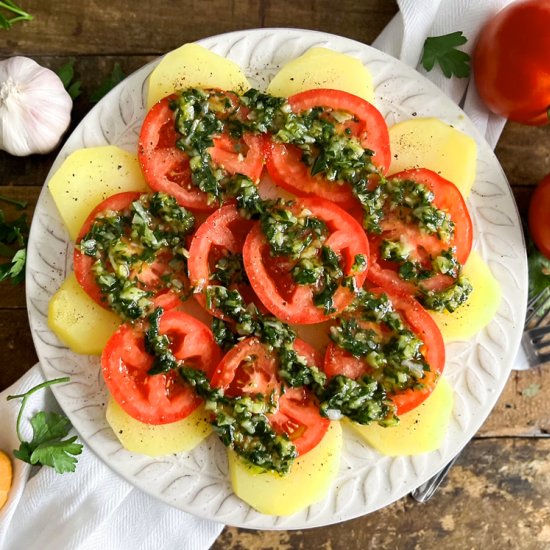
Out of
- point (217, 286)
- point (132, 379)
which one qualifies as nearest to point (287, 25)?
point (217, 286)

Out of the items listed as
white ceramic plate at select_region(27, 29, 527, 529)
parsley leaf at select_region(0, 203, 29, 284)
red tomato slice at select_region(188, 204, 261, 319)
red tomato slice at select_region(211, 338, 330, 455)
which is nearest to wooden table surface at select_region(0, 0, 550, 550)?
parsley leaf at select_region(0, 203, 29, 284)

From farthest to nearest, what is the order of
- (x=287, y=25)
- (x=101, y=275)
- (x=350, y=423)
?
(x=287, y=25) < (x=350, y=423) < (x=101, y=275)

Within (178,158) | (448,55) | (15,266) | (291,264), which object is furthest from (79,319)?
(448,55)

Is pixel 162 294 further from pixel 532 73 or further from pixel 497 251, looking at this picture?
pixel 532 73

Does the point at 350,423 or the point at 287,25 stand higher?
the point at 287,25

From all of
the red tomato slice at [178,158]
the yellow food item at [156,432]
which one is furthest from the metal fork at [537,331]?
the red tomato slice at [178,158]

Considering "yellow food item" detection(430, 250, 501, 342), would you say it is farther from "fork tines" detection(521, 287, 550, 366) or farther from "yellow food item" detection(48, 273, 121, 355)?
"yellow food item" detection(48, 273, 121, 355)

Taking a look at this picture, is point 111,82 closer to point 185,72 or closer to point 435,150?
point 185,72
